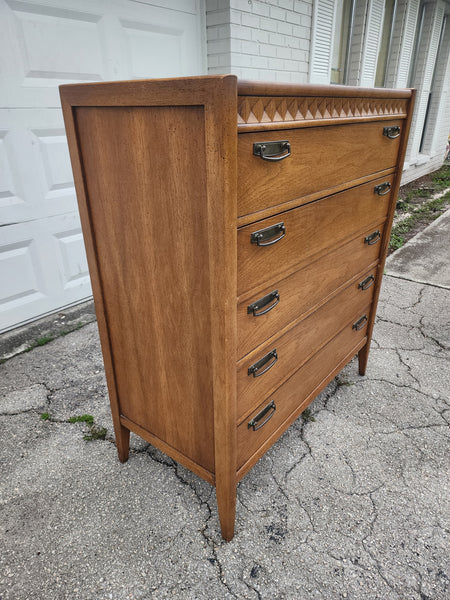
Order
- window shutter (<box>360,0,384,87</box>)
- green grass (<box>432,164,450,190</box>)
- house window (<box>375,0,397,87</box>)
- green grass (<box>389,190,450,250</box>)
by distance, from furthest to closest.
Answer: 1. green grass (<box>432,164,450,190</box>)
2. house window (<box>375,0,397,87</box>)
3. window shutter (<box>360,0,384,87</box>)
4. green grass (<box>389,190,450,250</box>)

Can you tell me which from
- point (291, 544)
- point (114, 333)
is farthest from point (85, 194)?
point (291, 544)

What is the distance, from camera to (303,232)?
1.28 m

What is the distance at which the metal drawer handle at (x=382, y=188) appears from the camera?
170 cm

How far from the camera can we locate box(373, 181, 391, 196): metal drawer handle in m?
1.70

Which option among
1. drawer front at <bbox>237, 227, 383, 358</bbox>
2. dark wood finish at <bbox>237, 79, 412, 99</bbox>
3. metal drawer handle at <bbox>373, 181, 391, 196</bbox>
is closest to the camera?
dark wood finish at <bbox>237, 79, 412, 99</bbox>

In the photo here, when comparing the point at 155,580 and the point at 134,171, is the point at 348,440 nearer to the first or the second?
the point at 155,580

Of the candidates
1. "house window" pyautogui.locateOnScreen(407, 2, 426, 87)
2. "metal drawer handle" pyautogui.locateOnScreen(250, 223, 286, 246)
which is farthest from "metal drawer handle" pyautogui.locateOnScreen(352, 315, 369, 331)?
"house window" pyautogui.locateOnScreen(407, 2, 426, 87)

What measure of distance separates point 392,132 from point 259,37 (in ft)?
7.13

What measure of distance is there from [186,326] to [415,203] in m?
5.96

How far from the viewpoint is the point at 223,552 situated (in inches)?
54.0

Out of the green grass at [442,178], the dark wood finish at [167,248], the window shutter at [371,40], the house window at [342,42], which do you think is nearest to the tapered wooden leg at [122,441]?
the dark wood finish at [167,248]

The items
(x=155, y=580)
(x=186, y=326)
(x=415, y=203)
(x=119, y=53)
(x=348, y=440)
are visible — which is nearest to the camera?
(x=186, y=326)

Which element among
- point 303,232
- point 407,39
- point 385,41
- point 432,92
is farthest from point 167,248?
point 432,92

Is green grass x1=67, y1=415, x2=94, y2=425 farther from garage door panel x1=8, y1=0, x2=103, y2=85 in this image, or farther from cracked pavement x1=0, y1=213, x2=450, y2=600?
garage door panel x1=8, y1=0, x2=103, y2=85
